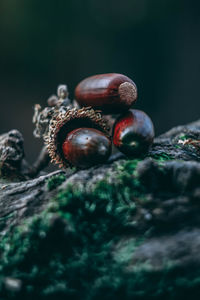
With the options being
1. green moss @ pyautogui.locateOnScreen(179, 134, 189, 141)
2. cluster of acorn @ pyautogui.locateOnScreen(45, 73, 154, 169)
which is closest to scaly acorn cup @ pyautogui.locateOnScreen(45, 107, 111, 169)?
cluster of acorn @ pyautogui.locateOnScreen(45, 73, 154, 169)

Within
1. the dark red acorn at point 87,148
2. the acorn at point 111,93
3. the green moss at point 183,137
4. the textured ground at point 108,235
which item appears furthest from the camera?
the green moss at point 183,137

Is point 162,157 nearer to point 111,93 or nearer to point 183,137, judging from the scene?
point 111,93

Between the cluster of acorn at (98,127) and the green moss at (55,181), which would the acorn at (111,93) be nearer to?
the cluster of acorn at (98,127)

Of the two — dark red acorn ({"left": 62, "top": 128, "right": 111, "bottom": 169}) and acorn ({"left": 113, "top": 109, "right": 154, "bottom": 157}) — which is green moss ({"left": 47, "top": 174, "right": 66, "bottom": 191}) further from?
acorn ({"left": 113, "top": 109, "right": 154, "bottom": 157})

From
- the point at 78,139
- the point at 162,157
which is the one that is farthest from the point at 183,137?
the point at 78,139

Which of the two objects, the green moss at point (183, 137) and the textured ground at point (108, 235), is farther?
the green moss at point (183, 137)

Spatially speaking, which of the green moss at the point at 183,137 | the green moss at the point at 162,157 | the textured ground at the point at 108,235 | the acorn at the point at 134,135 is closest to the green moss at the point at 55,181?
the textured ground at the point at 108,235

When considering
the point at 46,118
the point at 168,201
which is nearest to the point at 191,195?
the point at 168,201

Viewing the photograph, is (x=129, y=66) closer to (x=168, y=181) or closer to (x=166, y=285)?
(x=168, y=181)
